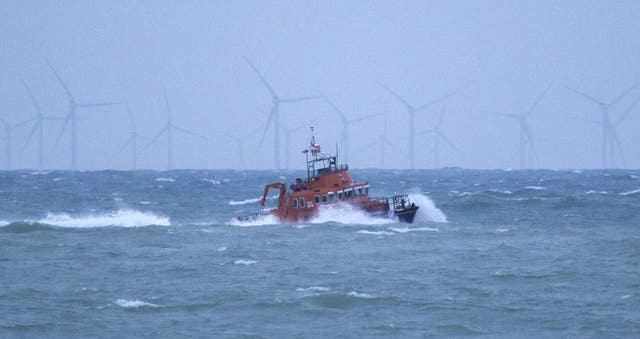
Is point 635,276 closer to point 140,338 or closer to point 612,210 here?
point 140,338

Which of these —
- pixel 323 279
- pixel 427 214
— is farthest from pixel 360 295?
pixel 427 214

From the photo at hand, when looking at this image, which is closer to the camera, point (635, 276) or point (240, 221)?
point (635, 276)

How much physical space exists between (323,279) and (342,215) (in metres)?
17.3

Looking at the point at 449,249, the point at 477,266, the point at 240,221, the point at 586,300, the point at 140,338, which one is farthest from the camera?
the point at 240,221

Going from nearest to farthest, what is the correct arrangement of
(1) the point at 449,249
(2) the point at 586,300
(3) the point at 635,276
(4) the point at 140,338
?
(4) the point at 140,338 → (2) the point at 586,300 → (3) the point at 635,276 → (1) the point at 449,249

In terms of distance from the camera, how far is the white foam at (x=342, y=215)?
46.7m

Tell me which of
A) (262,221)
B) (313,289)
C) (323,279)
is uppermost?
(262,221)

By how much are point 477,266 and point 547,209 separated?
35.8 m

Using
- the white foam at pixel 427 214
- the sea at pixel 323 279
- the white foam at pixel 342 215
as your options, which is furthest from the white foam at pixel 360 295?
the white foam at pixel 427 214

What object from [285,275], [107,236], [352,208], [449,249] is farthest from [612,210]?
[285,275]

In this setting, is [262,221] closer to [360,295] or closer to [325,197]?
[325,197]

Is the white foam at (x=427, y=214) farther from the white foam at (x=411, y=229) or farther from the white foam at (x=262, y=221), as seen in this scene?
the white foam at (x=262, y=221)

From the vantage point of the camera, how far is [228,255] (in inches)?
1409

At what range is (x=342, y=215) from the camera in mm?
46844
